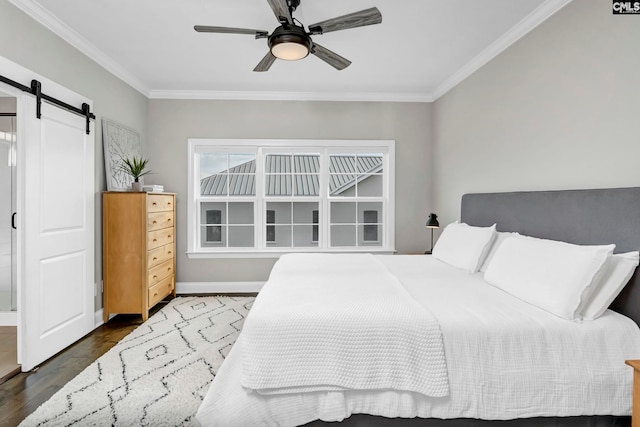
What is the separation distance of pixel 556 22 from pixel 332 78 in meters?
2.17

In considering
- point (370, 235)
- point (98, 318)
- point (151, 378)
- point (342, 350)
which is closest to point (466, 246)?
point (342, 350)

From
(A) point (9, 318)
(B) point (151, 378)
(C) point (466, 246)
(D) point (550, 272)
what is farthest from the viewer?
(A) point (9, 318)

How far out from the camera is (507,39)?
294cm

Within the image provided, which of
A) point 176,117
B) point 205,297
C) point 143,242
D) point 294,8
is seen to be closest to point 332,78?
point 294,8

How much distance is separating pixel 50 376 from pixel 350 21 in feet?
10.3

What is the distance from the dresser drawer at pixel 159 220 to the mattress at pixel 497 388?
252 centimetres

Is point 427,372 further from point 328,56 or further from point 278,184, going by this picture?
point 278,184

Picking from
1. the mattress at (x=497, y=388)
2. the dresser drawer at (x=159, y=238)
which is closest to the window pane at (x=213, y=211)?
the dresser drawer at (x=159, y=238)

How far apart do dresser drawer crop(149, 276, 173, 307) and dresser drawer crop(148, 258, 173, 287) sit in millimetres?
56

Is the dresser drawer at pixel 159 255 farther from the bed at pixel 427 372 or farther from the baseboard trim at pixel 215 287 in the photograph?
the bed at pixel 427 372

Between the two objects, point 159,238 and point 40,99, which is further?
point 159,238

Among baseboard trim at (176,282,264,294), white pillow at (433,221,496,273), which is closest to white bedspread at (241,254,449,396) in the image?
white pillow at (433,221,496,273)

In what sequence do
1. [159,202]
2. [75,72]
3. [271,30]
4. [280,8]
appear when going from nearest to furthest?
[280,8] < [271,30] < [75,72] < [159,202]

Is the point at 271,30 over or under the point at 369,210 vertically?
over
